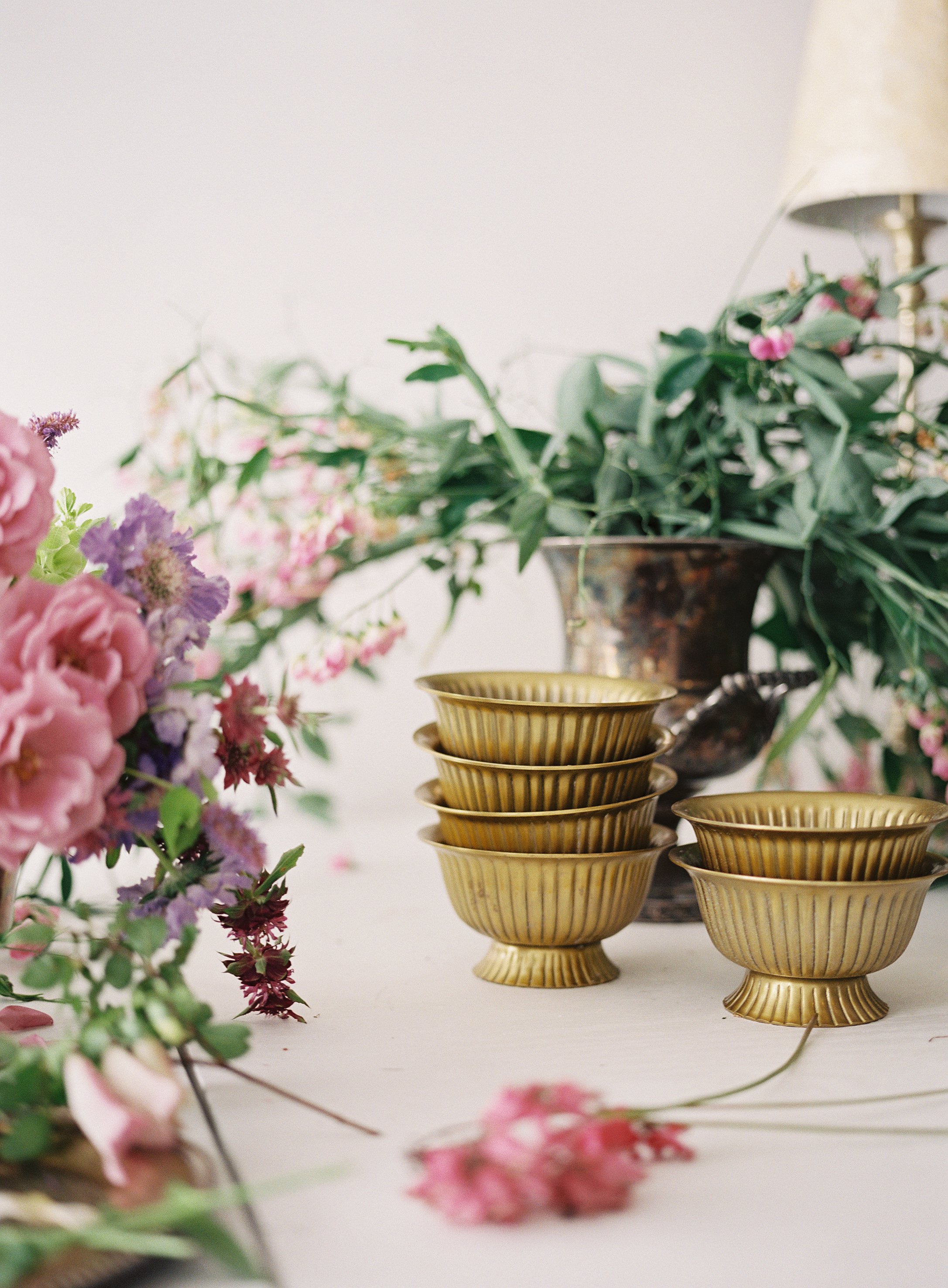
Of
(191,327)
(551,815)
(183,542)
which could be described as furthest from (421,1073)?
(191,327)

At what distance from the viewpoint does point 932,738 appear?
0.75 m

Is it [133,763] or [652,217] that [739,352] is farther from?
[652,217]

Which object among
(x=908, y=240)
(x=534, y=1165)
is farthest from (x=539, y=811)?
(x=908, y=240)

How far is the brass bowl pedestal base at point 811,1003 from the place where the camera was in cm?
53

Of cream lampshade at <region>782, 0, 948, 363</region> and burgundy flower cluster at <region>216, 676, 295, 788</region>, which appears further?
cream lampshade at <region>782, 0, 948, 363</region>

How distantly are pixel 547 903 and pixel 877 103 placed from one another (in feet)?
2.95

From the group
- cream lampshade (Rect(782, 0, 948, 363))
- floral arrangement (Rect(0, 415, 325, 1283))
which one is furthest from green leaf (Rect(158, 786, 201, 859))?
cream lampshade (Rect(782, 0, 948, 363))

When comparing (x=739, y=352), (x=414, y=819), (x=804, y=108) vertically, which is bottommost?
(x=414, y=819)

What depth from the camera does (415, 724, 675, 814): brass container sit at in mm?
558

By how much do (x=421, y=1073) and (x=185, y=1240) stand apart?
158mm

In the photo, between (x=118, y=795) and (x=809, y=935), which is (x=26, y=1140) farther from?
(x=809, y=935)

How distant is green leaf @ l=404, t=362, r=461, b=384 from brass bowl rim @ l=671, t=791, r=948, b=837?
1.09ft

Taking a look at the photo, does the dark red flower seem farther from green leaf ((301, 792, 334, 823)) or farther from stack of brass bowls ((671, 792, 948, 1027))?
green leaf ((301, 792, 334, 823))

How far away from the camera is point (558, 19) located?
1285 millimetres
